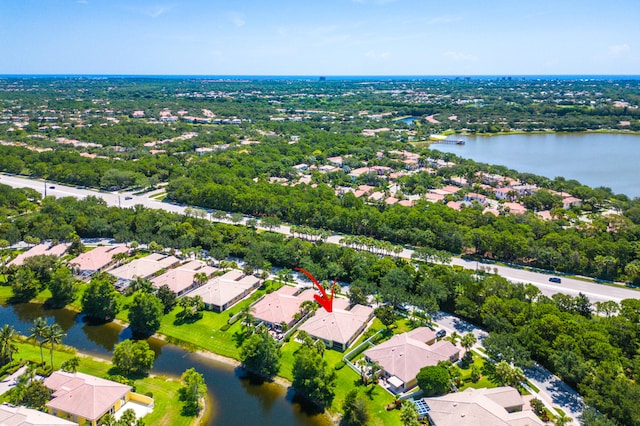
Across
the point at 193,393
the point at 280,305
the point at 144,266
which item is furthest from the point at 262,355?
the point at 144,266

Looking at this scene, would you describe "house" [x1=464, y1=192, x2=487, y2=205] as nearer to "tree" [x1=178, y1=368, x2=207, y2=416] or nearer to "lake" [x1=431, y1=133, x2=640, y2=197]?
"lake" [x1=431, y1=133, x2=640, y2=197]

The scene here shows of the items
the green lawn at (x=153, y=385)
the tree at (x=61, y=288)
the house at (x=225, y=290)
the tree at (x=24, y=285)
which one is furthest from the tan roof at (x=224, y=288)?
the tree at (x=24, y=285)

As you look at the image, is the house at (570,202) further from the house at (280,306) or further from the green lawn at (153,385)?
the green lawn at (153,385)

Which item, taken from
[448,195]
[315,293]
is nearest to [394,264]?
[315,293]

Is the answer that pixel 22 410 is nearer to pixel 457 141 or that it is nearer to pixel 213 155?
pixel 213 155

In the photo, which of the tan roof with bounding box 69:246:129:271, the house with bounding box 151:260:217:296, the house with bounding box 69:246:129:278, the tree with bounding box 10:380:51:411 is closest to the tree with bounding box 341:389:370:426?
the tree with bounding box 10:380:51:411

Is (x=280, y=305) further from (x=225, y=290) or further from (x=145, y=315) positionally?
(x=145, y=315)
